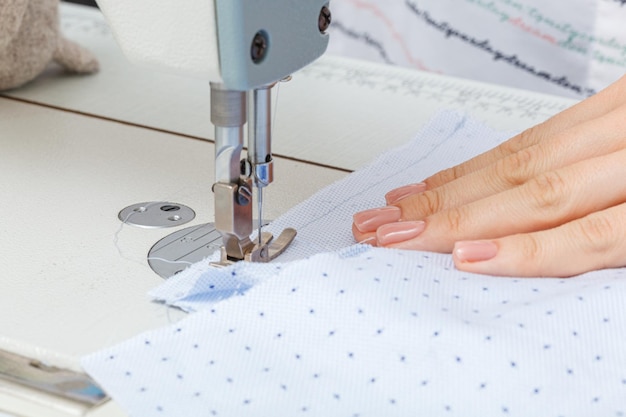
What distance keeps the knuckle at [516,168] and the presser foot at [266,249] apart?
0.75ft

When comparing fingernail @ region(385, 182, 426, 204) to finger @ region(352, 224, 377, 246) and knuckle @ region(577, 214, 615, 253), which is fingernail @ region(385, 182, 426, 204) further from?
knuckle @ region(577, 214, 615, 253)

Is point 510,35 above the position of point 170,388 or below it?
above

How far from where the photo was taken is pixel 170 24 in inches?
Result: 31.0

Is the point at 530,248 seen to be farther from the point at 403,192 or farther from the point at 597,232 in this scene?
the point at 403,192

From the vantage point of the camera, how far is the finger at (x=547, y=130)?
3.56 ft

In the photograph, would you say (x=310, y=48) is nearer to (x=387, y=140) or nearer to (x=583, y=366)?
(x=583, y=366)

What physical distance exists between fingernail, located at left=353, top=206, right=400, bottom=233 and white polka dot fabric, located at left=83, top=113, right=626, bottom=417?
16cm

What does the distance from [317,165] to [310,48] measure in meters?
0.36

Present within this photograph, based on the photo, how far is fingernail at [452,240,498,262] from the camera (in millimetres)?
874

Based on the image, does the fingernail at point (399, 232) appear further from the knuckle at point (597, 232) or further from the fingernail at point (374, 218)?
the knuckle at point (597, 232)

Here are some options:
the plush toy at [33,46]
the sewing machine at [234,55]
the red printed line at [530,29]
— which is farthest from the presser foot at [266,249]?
the red printed line at [530,29]

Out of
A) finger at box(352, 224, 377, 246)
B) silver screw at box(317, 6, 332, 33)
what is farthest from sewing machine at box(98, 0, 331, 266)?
finger at box(352, 224, 377, 246)

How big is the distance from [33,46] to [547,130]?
0.77m

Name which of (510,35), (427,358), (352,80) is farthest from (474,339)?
(510,35)
